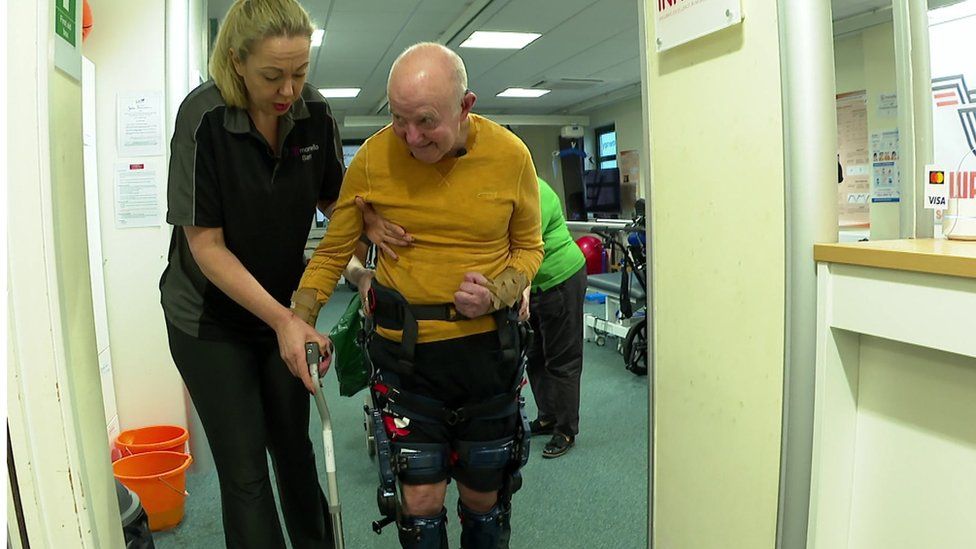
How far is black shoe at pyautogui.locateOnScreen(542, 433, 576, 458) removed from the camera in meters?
2.88

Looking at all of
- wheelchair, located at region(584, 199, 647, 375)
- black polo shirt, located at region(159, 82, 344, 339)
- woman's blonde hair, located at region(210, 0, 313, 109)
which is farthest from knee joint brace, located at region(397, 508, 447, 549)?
wheelchair, located at region(584, 199, 647, 375)

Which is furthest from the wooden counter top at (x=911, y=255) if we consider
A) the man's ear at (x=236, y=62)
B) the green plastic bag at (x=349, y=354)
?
the green plastic bag at (x=349, y=354)

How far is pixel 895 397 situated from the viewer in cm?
105

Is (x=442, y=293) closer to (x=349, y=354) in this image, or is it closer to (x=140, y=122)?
(x=349, y=354)

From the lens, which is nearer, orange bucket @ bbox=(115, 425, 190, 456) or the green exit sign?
the green exit sign

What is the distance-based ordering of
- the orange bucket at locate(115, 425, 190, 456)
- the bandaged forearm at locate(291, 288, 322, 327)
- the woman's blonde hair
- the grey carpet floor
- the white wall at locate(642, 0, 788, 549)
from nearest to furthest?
the white wall at locate(642, 0, 788, 549)
the woman's blonde hair
the bandaged forearm at locate(291, 288, 322, 327)
the grey carpet floor
the orange bucket at locate(115, 425, 190, 456)

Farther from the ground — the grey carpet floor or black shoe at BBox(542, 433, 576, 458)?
black shoe at BBox(542, 433, 576, 458)

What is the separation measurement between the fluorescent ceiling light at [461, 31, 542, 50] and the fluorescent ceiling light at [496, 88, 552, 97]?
256 centimetres

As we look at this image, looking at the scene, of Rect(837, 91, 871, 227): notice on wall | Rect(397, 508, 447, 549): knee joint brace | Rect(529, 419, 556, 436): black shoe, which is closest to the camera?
Rect(397, 508, 447, 549): knee joint brace

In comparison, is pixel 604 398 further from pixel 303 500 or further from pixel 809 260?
pixel 809 260

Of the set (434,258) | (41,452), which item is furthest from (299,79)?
(41,452)

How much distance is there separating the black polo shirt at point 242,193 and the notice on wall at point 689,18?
0.75 m

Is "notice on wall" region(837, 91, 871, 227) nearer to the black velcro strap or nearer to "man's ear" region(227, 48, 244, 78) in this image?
the black velcro strap

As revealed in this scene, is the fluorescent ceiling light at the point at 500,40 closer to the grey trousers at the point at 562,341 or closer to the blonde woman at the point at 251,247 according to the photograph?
the grey trousers at the point at 562,341
